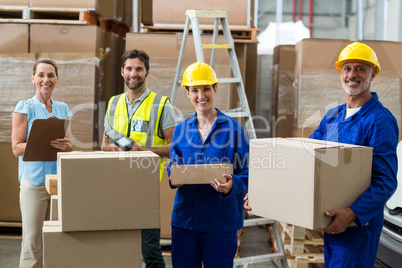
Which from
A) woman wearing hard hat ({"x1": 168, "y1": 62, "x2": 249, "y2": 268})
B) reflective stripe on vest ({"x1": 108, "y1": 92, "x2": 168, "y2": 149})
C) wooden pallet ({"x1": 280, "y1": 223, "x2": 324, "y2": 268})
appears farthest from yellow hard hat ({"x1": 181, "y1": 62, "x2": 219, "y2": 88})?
wooden pallet ({"x1": 280, "y1": 223, "x2": 324, "y2": 268})

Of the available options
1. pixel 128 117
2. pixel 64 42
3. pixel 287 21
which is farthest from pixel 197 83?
pixel 287 21

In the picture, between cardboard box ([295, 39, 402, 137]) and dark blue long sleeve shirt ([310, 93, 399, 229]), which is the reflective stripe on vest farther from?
cardboard box ([295, 39, 402, 137])

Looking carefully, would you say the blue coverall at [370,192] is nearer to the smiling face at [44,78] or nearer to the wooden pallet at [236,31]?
the smiling face at [44,78]

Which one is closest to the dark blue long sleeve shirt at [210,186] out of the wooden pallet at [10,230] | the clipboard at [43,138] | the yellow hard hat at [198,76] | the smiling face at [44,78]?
the yellow hard hat at [198,76]

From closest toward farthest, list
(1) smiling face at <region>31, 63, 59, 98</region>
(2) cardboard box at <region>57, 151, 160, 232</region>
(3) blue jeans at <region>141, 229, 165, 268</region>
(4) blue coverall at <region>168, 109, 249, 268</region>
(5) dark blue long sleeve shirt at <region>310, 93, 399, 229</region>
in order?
1. (2) cardboard box at <region>57, 151, 160, 232</region>
2. (5) dark blue long sleeve shirt at <region>310, 93, 399, 229</region>
3. (4) blue coverall at <region>168, 109, 249, 268</region>
4. (3) blue jeans at <region>141, 229, 165, 268</region>
5. (1) smiling face at <region>31, 63, 59, 98</region>

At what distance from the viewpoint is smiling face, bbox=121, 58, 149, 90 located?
3.15m

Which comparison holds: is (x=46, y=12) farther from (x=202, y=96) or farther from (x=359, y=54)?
(x=359, y=54)

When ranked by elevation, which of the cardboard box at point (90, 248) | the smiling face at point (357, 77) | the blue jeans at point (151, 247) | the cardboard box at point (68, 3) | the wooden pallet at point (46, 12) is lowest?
the blue jeans at point (151, 247)

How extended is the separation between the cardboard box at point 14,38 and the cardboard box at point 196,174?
2971 mm

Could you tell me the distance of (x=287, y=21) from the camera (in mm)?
6734

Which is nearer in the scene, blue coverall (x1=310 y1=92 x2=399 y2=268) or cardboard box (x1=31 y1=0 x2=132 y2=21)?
blue coverall (x1=310 y1=92 x2=399 y2=268)

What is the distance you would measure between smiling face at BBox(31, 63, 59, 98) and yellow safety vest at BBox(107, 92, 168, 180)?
58 centimetres

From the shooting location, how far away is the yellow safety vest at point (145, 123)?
10.3ft

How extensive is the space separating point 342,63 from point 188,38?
2337mm
